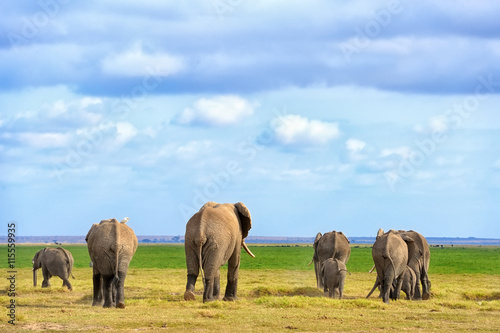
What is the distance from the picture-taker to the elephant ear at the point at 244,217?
72.7 feet

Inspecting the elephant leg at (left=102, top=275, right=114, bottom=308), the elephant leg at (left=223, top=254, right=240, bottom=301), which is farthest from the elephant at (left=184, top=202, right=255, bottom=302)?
the elephant leg at (left=102, top=275, right=114, bottom=308)

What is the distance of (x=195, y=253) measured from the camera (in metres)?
19.8

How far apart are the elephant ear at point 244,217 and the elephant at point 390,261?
4.26m

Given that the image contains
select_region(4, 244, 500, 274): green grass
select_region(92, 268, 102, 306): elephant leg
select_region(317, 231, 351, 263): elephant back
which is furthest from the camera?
select_region(4, 244, 500, 274): green grass

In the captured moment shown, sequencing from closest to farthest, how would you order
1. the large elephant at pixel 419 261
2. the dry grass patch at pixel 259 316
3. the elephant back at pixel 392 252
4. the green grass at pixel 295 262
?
the dry grass patch at pixel 259 316
the elephant back at pixel 392 252
the large elephant at pixel 419 261
the green grass at pixel 295 262

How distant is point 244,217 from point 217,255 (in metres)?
2.92

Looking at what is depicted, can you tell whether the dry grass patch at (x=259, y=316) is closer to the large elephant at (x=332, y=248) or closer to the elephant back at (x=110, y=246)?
the elephant back at (x=110, y=246)

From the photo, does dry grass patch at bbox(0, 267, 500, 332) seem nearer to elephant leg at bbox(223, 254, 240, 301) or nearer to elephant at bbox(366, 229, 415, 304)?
elephant at bbox(366, 229, 415, 304)

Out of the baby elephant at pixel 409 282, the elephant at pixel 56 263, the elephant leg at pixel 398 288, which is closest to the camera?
the elephant leg at pixel 398 288

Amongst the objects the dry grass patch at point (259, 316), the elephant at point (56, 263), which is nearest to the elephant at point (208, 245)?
the dry grass patch at point (259, 316)

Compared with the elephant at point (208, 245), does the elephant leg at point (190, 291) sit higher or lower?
lower

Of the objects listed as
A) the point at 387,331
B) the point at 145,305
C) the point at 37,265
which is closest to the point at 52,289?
the point at 37,265

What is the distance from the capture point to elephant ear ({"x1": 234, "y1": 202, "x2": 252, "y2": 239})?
22.2 m

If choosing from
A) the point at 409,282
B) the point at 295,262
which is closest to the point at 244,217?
the point at 409,282
